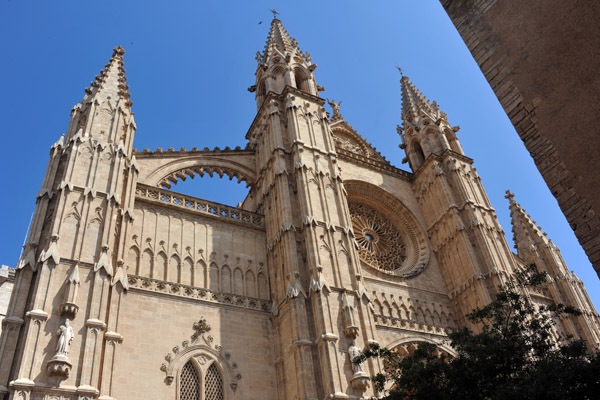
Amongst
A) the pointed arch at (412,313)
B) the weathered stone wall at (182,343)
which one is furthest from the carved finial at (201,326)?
the pointed arch at (412,313)

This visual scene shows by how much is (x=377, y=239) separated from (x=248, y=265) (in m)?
7.28

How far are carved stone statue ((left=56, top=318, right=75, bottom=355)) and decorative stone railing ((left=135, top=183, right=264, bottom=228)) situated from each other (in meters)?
5.79

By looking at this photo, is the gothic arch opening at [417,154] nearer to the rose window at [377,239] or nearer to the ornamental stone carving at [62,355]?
the rose window at [377,239]

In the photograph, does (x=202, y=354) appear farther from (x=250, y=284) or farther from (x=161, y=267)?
(x=250, y=284)

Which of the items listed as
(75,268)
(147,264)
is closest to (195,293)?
(147,264)

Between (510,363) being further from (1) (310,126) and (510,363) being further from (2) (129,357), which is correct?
(1) (310,126)

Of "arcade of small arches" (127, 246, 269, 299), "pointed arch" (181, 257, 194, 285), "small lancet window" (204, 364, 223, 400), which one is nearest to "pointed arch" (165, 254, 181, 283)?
"arcade of small arches" (127, 246, 269, 299)

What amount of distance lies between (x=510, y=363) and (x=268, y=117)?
14053 millimetres

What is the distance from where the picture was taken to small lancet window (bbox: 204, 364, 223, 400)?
44.9ft

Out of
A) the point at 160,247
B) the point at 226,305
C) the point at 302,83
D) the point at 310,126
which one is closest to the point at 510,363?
the point at 226,305

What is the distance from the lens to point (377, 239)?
73.6ft

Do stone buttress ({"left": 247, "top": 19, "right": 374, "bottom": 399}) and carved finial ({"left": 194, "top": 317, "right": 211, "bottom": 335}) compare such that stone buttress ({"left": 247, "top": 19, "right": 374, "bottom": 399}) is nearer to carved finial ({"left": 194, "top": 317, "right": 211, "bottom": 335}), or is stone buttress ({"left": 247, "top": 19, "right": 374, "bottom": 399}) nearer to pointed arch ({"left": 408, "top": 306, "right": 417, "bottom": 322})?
carved finial ({"left": 194, "top": 317, "right": 211, "bottom": 335})

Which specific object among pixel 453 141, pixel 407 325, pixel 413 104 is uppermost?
pixel 413 104

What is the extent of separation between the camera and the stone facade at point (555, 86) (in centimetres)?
511
